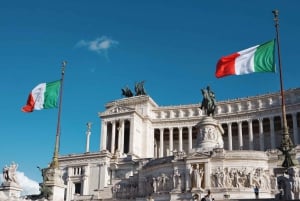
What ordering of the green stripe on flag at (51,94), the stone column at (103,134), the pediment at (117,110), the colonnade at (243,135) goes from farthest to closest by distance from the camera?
the pediment at (117,110) < the stone column at (103,134) < the colonnade at (243,135) < the green stripe on flag at (51,94)

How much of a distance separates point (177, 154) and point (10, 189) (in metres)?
24.0

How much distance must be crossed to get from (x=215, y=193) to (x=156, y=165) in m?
10.3

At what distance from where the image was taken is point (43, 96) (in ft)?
140

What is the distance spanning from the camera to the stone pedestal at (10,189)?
113ft

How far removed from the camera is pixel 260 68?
39.0 meters

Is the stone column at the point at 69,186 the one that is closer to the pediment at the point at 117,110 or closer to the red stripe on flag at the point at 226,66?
the pediment at the point at 117,110

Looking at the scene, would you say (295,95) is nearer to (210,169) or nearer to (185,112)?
(185,112)

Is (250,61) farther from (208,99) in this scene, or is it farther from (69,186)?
(69,186)

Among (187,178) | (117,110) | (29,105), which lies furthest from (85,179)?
(29,105)

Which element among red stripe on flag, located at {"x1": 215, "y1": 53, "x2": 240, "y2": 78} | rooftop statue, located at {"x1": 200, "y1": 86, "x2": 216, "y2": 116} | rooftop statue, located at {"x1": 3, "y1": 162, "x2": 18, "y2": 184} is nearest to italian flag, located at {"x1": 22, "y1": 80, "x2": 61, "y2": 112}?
rooftop statue, located at {"x1": 3, "y1": 162, "x2": 18, "y2": 184}

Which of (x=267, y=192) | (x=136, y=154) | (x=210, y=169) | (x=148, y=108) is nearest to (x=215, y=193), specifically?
(x=210, y=169)

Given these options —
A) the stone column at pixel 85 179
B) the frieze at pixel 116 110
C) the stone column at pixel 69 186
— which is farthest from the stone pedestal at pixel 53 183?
the frieze at pixel 116 110

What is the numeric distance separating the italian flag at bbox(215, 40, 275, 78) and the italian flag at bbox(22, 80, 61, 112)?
16.9 m

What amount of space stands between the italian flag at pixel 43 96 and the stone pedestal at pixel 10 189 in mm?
9933
